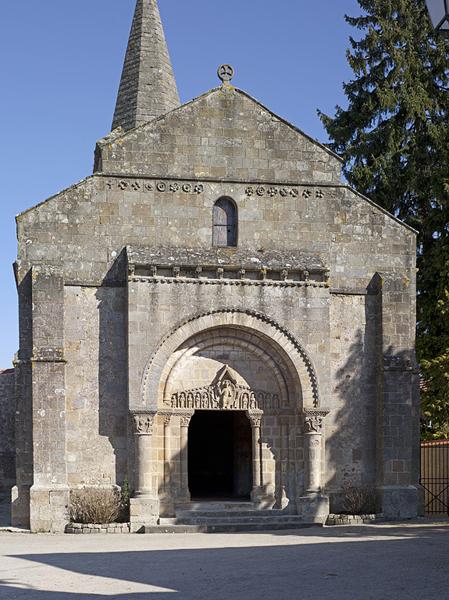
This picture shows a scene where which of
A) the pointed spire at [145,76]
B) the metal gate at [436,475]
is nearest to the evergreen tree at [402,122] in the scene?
the metal gate at [436,475]

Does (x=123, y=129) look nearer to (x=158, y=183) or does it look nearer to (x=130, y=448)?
(x=158, y=183)

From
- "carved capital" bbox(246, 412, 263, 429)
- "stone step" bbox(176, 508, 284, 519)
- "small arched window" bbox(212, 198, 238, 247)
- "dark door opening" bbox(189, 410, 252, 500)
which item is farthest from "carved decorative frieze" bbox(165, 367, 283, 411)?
"small arched window" bbox(212, 198, 238, 247)

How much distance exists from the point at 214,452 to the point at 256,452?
581 cm

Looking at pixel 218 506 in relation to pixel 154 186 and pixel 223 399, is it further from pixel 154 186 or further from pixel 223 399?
pixel 154 186

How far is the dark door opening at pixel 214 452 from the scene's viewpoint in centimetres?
2475

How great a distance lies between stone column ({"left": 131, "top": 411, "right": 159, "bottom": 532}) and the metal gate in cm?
753

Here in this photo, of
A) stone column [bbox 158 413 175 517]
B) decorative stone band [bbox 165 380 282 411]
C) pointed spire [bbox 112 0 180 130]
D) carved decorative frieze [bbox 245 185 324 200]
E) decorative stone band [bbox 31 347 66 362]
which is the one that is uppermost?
pointed spire [bbox 112 0 180 130]

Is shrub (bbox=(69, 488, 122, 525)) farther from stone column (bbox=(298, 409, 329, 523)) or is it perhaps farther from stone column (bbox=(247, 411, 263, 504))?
stone column (bbox=(298, 409, 329, 523))

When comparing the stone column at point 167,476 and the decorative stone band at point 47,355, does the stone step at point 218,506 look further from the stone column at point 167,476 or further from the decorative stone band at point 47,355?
the decorative stone band at point 47,355

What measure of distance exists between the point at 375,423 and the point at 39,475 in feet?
24.4

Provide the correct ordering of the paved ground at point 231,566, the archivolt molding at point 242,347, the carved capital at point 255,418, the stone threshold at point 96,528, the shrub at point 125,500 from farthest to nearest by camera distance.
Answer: the carved capital at point 255,418 < the archivolt molding at point 242,347 < the shrub at point 125,500 < the stone threshold at point 96,528 < the paved ground at point 231,566

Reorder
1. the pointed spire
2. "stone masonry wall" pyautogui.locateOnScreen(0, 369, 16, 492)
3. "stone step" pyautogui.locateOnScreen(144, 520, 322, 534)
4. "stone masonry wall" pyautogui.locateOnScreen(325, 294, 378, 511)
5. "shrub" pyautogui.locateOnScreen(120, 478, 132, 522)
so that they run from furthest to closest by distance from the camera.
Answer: "stone masonry wall" pyautogui.locateOnScreen(0, 369, 16, 492)
the pointed spire
"stone masonry wall" pyautogui.locateOnScreen(325, 294, 378, 511)
"shrub" pyautogui.locateOnScreen(120, 478, 132, 522)
"stone step" pyautogui.locateOnScreen(144, 520, 322, 534)

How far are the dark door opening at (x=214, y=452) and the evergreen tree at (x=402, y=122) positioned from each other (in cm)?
654

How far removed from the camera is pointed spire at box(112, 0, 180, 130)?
27.5m
